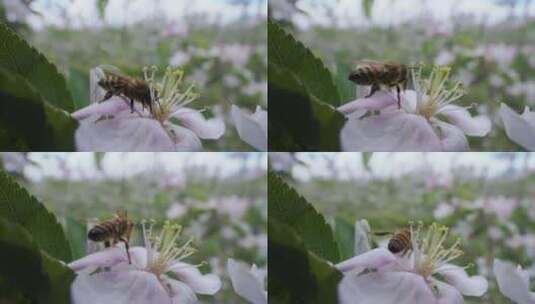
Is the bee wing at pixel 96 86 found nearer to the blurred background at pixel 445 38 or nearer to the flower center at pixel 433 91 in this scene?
the blurred background at pixel 445 38

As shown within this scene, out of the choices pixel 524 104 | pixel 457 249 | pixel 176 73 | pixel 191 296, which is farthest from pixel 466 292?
pixel 176 73

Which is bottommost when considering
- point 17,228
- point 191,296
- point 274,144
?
point 191,296

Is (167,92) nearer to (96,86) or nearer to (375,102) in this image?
(96,86)

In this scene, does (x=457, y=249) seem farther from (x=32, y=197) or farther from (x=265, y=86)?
(x=32, y=197)

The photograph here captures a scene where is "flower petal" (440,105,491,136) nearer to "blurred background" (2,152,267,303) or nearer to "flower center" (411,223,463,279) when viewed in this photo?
"flower center" (411,223,463,279)

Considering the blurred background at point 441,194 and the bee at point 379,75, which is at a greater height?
the bee at point 379,75

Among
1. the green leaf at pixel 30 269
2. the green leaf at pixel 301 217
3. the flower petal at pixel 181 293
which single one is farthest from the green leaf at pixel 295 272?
the green leaf at pixel 30 269
